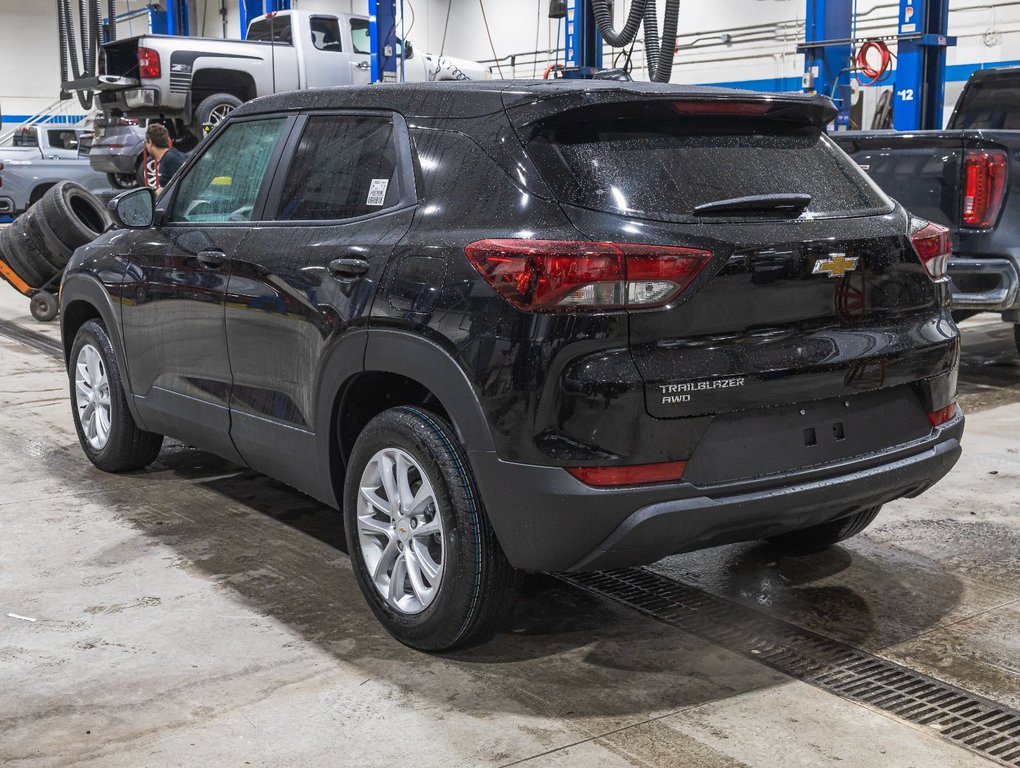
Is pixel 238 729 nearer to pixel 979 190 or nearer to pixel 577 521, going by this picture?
pixel 577 521

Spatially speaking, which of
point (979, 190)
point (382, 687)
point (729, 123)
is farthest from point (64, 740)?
point (979, 190)

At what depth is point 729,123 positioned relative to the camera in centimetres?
349

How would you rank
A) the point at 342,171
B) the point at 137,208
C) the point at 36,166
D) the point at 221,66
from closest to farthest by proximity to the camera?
the point at 342,171 → the point at 137,208 → the point at 221,66 → the point at 36,166

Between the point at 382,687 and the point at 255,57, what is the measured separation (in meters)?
14.0

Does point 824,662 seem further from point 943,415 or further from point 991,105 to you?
point 991,105

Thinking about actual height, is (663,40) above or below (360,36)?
below

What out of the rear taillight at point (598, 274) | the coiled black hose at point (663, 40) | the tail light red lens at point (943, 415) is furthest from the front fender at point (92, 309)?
the coiled black hose at point (663, 40)

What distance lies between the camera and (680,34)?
24375mm

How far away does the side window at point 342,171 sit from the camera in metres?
3.77

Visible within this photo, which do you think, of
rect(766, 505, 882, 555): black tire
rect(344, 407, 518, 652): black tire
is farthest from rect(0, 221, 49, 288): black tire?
rect(766, 505, 882, 555): black tire

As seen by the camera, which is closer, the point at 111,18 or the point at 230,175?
the point at 230,175

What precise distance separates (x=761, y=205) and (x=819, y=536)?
1581mm

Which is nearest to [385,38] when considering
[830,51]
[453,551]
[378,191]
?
[830,51]

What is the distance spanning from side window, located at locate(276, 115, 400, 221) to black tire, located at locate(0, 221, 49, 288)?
692 centimetres
